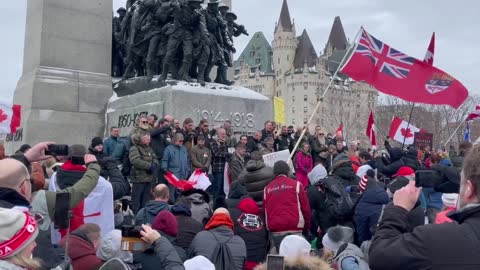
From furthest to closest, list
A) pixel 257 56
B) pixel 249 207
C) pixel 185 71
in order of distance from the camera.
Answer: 1. pixel 257 56
2. pixel 185 71
3. pixel 249 207

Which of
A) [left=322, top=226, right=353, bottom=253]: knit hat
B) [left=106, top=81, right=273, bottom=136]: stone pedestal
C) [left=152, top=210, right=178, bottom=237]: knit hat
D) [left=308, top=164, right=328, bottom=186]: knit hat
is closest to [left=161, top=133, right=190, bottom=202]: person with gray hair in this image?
[left=106, top=81, right=273, bottom=136]: stone pedestal

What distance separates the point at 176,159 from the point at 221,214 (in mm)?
5102

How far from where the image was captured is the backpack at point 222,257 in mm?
5336

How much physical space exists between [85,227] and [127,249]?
0.53 metres

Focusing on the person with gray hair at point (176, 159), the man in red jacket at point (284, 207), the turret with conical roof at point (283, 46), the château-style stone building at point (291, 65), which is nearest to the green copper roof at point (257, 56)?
the château-style stone building at point (291, 65)

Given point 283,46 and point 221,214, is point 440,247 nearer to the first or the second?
point 221,214

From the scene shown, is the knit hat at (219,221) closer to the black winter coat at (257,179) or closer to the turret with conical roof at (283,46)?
the black winter coat at (257,179)

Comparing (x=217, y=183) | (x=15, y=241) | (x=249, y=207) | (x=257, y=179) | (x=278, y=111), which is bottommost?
(x=217, y=183)

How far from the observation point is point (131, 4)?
15.9 meters

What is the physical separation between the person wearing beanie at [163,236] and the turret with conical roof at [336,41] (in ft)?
384

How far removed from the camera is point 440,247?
A: 242 cm

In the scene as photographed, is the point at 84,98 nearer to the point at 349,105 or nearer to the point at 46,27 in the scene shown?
the point at 46,27

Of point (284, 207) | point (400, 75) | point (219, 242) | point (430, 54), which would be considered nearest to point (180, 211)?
point (219, 242)

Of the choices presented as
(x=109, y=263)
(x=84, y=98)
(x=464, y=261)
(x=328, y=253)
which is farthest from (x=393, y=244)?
(x=84, y=98)
